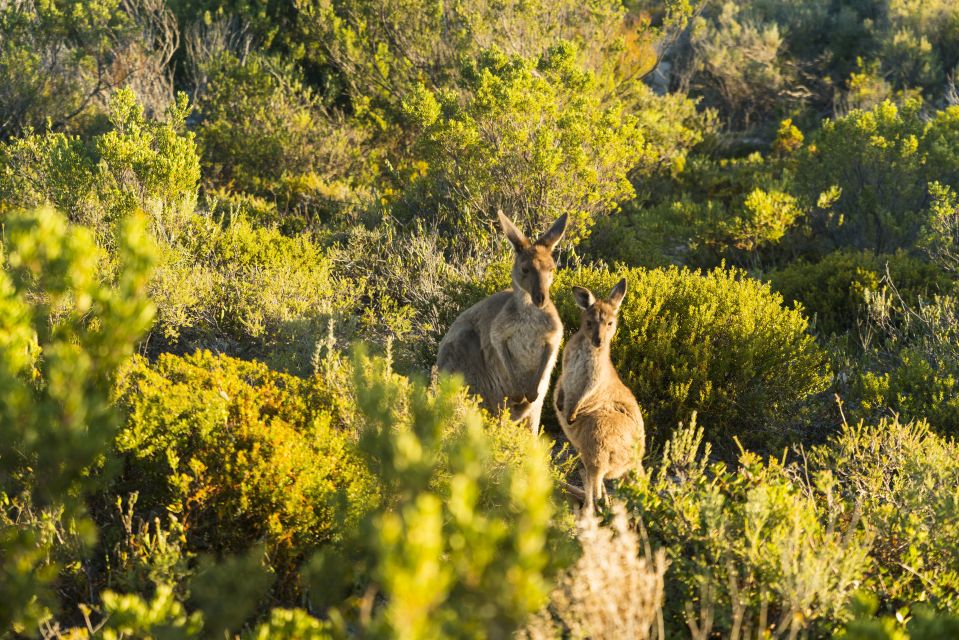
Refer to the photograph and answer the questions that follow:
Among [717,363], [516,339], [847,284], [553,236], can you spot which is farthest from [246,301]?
[847,284]

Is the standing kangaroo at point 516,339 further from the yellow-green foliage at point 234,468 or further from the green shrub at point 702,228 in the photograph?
the green shrub at point 702,228

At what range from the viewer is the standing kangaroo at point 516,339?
4883 millimetres

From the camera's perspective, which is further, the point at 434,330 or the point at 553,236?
the point at 434,330

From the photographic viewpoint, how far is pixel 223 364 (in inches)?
223

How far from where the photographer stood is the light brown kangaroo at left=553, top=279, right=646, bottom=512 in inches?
187

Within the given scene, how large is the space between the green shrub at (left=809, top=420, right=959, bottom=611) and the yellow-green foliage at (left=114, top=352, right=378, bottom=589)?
7.96 feet

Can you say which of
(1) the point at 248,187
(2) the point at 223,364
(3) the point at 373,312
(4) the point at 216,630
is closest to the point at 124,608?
(4) the point at 216,630

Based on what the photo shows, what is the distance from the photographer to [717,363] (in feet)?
20.4

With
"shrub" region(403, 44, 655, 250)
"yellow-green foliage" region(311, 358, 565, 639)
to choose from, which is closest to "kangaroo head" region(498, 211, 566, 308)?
"yellow-green foliage" region(311, 358, 565, 639)

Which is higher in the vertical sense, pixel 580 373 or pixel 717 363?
pixel 580 373

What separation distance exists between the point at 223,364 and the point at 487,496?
7.90 ft

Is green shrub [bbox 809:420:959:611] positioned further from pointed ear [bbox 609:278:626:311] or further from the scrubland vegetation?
pointed ear [bbox 609:278:626:311]

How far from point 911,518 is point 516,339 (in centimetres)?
228

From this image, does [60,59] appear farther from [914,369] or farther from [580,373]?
[914,369]
